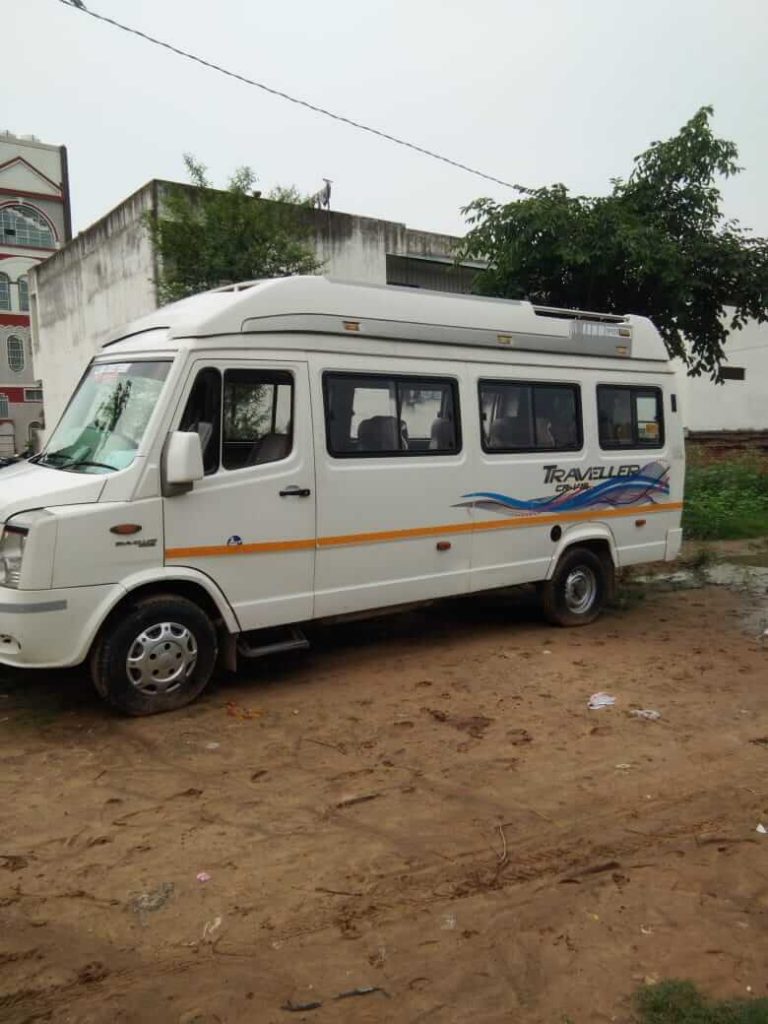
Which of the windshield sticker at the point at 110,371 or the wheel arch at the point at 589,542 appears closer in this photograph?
the windshield sticker at the point at 110,371

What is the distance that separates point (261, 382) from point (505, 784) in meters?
3.08

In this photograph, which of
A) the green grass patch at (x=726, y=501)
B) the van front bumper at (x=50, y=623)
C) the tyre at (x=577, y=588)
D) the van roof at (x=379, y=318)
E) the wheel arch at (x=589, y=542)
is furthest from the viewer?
the green grass patch at (x=726, y=501)

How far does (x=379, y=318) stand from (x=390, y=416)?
75 centimetres

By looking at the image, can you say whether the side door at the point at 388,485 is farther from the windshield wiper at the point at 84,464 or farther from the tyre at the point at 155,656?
the windshield wiper at the point at 84,464

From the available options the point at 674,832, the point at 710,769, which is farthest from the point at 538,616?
the point at 674,832

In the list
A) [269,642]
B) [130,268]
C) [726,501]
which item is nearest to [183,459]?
[269,642]

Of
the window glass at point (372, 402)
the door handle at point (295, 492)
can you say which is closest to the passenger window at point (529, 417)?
the window glass at point (372, 402)

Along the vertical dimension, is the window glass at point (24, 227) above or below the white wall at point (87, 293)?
above

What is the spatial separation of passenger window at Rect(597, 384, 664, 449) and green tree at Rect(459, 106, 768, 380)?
7.86 feet

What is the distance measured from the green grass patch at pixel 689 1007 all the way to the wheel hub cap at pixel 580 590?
505 centimetres

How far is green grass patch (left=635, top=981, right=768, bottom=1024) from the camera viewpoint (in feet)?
8.57

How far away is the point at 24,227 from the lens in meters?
40.4

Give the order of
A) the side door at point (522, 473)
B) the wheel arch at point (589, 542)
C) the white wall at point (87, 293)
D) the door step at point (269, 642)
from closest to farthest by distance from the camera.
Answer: the door step at point (269, 642) < the side door at point (522, 473) < the wheel arch at point (589, 542) < the white wall at point (87, 293)

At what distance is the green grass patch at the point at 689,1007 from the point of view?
261 centimetres
